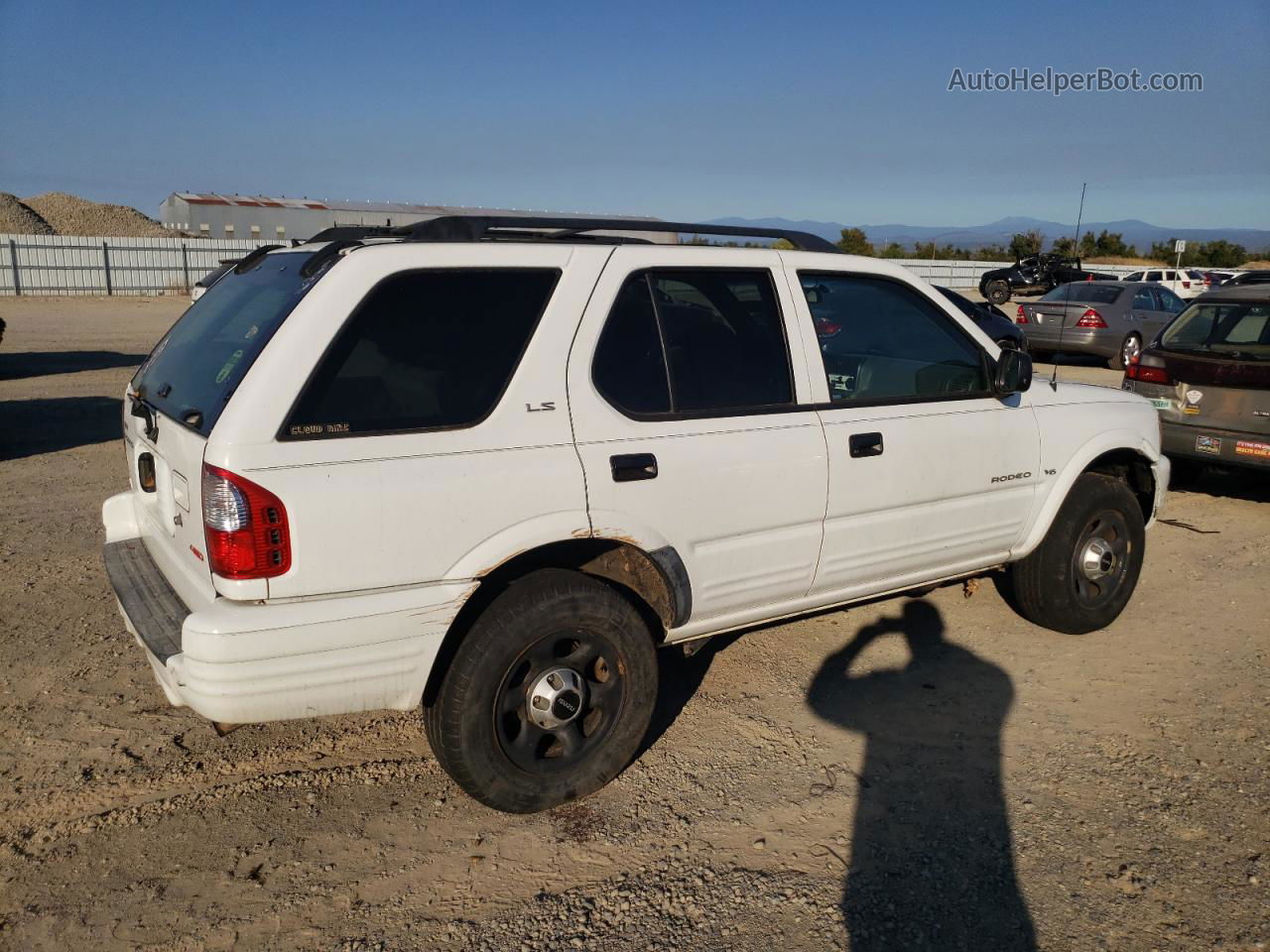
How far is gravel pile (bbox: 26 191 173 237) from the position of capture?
5425cm

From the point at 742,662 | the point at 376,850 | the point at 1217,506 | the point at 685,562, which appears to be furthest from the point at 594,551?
the point at 1217,506

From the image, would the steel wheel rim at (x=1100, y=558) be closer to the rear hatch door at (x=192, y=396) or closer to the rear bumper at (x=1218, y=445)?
the rear bumper at (x=1218, y=445)

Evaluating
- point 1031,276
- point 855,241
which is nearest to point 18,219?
point 855,241

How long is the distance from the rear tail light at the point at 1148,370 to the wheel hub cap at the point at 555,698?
21.5 ft

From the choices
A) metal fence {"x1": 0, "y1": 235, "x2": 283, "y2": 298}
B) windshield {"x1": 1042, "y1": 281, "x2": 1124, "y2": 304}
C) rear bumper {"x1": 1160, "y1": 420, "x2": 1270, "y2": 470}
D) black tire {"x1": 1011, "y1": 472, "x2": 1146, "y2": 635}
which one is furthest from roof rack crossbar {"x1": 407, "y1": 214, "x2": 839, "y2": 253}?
metal fence {"x1": 0, "y1": 235, "x2": 283, "y2": 298}

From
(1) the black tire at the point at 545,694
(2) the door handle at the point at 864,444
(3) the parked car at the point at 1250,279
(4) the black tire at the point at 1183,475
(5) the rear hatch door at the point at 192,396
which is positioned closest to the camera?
(5) the rear hatch door at the point at 192,396

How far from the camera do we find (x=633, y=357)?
3.55m

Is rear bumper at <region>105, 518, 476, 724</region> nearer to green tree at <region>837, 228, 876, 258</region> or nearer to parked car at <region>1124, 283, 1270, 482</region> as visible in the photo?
parked car at <region>1124, 283, 1270, 482</region>

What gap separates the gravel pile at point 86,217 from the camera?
5425 cm

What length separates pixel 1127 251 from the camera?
201 ft

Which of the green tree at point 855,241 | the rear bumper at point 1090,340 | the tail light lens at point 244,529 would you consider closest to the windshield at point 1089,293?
the rear bumper at point 1090,340

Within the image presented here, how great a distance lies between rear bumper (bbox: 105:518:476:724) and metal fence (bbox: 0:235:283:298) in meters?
31.9

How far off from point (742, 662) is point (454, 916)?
6.99ft

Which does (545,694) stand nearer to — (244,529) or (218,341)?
(244,529)
